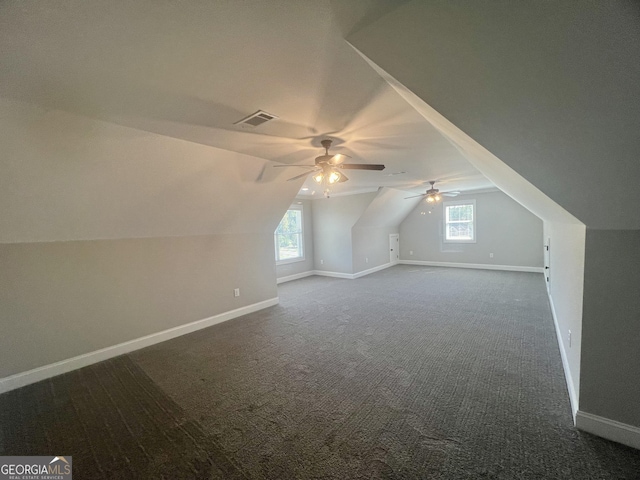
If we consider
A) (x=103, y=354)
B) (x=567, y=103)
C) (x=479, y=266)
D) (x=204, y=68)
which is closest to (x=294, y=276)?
(x=103, y=354)

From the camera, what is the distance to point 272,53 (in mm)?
1373

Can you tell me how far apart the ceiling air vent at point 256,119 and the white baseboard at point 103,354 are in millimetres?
3092

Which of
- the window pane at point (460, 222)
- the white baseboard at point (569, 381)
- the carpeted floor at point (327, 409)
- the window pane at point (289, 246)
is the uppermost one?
the window pane at point (460, 222)

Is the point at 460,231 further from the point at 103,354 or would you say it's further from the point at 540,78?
the point at 103,354

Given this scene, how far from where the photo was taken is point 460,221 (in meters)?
8.22

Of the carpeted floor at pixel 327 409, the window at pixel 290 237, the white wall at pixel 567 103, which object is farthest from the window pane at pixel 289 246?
the white wall at pixel 567 103

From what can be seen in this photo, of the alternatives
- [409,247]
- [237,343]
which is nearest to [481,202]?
[409,247]

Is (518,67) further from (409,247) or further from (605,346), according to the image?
(409,247)

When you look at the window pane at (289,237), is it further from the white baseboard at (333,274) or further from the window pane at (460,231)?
the window pane at (460,231)

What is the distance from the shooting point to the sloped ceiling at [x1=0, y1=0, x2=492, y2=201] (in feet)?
3.64

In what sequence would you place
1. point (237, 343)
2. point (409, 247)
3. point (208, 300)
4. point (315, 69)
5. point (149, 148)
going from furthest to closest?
point (409, 247), point (208, 300), point (237, 343), point (149, 148), point (315, 69)

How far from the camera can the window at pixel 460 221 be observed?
26.3 ft

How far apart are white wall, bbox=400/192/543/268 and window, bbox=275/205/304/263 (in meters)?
4.00

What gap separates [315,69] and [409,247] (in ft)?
27.9
